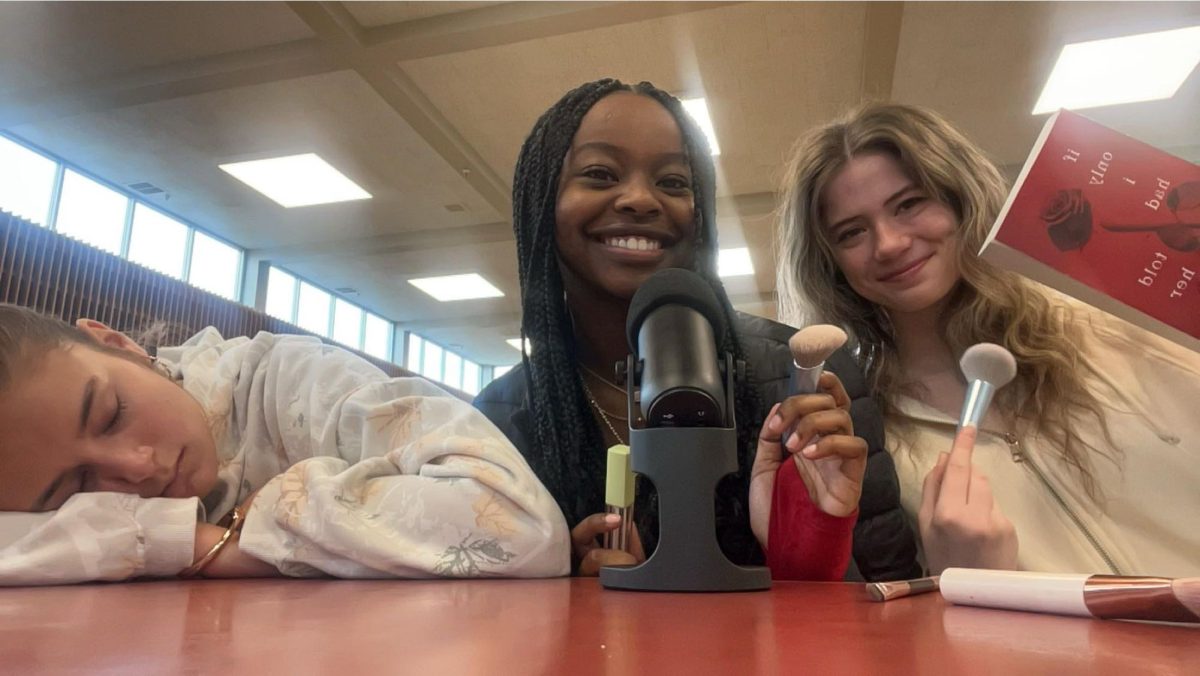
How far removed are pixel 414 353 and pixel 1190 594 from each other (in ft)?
22.9

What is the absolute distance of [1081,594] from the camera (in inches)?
11.7

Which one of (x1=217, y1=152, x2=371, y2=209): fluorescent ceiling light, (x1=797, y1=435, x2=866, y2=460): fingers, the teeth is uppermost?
(x1=217, y1=152, x2=371, y2=209): fluorescent ceiling light

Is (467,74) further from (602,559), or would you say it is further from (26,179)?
(602,559)

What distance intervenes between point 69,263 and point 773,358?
64 cm

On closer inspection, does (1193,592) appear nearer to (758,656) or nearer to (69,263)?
(758,656)

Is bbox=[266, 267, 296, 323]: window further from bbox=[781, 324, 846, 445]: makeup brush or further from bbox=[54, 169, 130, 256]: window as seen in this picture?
bbox=[781, 324, 846, 445]: makeup brush

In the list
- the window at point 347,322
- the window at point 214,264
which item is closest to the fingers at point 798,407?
the window at point 214,264

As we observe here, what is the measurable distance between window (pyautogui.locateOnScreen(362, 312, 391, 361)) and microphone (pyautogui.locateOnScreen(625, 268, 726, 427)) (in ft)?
19.6

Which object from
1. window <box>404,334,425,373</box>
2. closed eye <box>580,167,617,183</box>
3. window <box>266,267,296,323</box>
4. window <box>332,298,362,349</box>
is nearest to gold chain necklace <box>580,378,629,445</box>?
closed eye <box>580,167,617,183</box>

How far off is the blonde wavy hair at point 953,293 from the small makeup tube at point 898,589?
0.45 metres

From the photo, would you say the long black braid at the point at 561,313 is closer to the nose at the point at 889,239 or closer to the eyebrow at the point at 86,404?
the nose at the point at 889,239

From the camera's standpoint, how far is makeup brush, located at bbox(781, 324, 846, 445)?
0.47 meters

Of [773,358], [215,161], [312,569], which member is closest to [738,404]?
[773,358]

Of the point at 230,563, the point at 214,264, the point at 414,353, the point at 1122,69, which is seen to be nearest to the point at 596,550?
the point at 230,563
